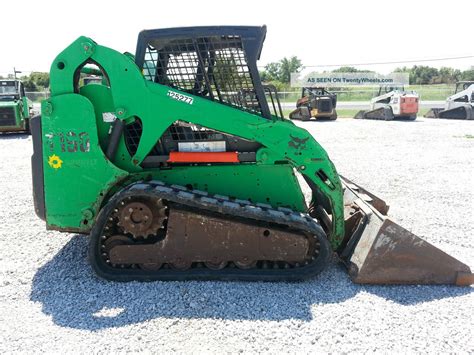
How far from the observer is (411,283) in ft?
Result: 13.1

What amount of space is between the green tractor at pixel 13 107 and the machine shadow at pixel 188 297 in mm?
15446

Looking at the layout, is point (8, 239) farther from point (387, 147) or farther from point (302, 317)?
point (387, 147)

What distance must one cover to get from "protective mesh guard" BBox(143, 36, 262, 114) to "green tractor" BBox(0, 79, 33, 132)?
15.6 m

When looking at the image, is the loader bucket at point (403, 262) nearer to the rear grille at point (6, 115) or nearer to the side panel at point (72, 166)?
the side panel at point (72, 166)

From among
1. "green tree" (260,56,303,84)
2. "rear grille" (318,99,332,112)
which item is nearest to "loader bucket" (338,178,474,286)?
"rear grille" (318,99,332,112)

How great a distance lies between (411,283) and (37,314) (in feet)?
11.5

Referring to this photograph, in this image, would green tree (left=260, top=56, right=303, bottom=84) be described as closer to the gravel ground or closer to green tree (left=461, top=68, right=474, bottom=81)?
green tree (left=461, top=68, right=474, bottom=81)

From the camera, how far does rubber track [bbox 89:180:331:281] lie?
389 cm

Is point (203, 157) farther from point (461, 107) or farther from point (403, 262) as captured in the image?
point (461, 107)

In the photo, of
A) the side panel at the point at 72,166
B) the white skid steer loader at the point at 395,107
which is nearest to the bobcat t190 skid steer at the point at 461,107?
the white skid steer loader at the point at 395,107

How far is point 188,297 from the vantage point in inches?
146

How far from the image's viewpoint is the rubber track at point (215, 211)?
389cm

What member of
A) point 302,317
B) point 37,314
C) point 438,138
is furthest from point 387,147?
point 37,314

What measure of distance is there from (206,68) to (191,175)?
1147 mm
